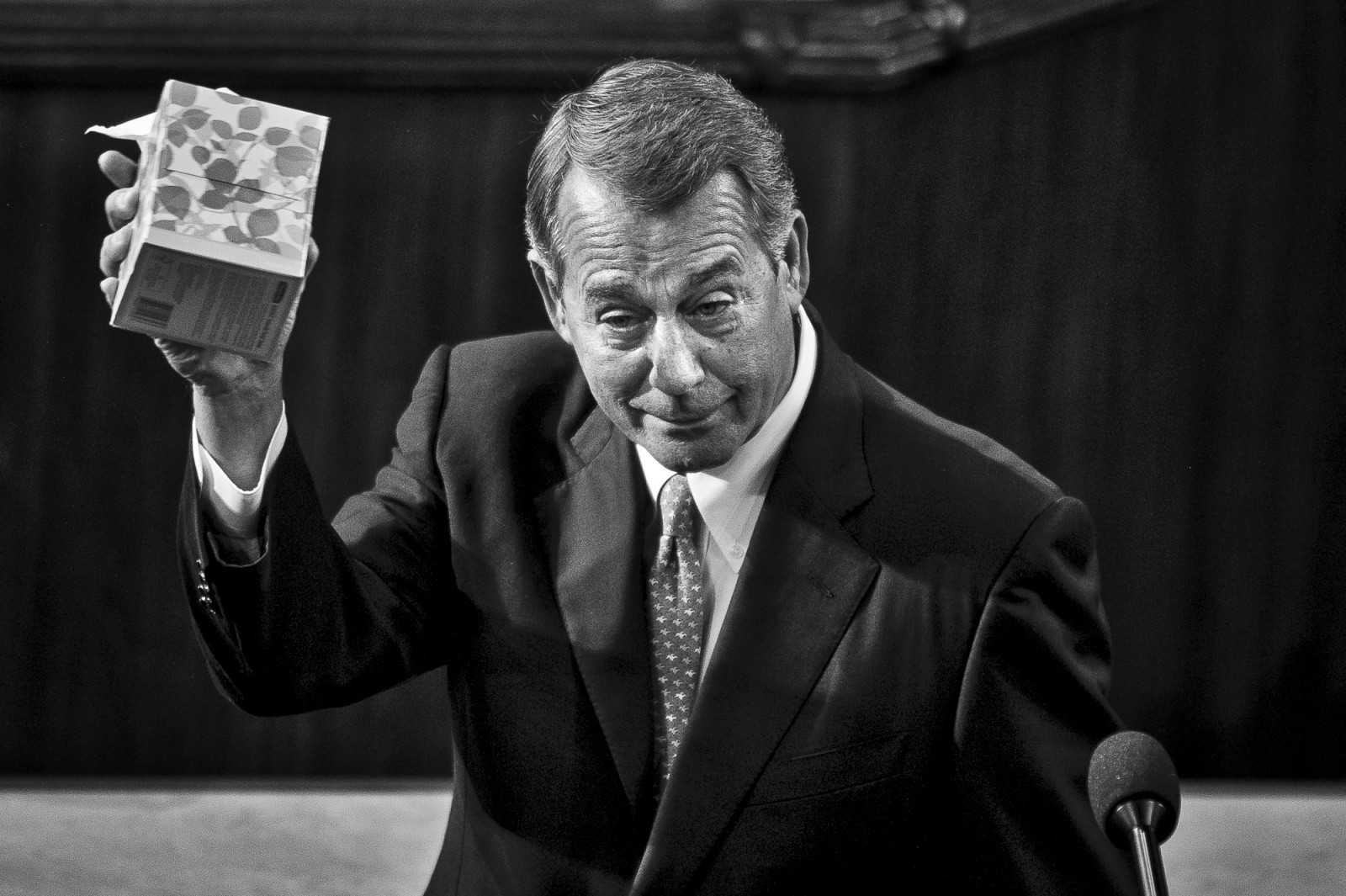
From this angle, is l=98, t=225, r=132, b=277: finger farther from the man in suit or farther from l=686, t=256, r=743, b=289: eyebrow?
l=686, t=256, r=743, b=289: eyebrow

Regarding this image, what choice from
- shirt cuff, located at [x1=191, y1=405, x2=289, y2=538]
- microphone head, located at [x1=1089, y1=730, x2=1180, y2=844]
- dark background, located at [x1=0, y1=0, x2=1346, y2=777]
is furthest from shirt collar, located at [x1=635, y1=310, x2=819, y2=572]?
dark background, located at [x1=0, y1=0, x2=1346, y2=777]

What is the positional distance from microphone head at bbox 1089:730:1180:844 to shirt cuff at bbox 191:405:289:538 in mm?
706

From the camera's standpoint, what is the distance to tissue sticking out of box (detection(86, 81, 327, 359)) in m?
1.30

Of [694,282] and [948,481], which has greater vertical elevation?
[694,282]

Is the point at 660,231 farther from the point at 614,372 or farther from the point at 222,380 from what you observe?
the point at 222,380

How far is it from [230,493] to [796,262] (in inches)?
22.1

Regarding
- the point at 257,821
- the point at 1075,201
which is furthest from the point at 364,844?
the point at 1075,201

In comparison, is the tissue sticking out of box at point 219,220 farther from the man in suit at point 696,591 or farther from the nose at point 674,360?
the nose at point 674,360

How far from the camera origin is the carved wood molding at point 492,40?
288 centimetres

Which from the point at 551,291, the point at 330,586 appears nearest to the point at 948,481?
the point at 551,291

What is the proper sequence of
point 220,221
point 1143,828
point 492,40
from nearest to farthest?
point 1143,828 < point 220,221 < point 492,40

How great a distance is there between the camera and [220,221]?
1.32 metres

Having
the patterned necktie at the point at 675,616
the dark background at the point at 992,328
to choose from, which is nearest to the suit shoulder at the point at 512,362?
the patterned necktie at the point at 675,616

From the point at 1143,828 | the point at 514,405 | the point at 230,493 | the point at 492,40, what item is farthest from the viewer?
the point at 492,40
